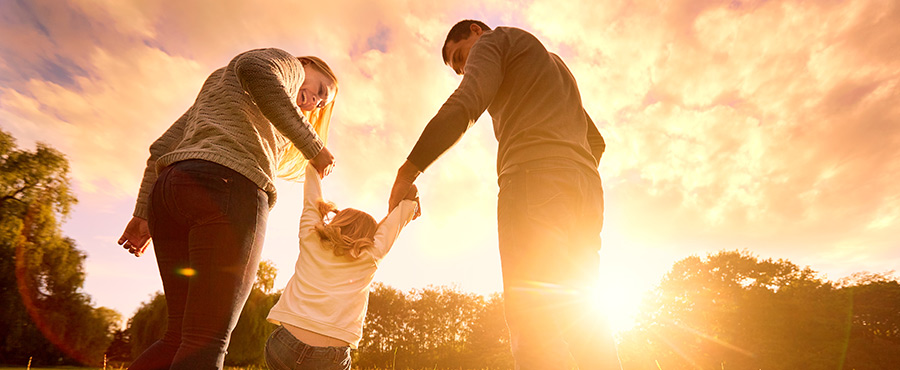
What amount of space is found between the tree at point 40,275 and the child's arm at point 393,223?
31.2 meters

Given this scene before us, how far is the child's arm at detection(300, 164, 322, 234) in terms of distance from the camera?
10.5 feet

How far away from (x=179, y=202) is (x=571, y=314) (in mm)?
1916

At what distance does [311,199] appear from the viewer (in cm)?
325

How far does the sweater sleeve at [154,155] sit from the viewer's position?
8.14ft

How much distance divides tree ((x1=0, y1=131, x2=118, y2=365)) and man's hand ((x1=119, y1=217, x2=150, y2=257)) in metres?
30.5

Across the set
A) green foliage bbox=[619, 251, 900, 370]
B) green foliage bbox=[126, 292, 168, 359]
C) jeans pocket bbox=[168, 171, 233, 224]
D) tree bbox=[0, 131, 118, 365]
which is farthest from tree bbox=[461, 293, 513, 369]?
jeans pocket bbox=[168, 171, 233, 224]

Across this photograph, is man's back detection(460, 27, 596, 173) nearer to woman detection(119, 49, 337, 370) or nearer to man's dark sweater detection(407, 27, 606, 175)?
man's dark sweater detection(407, 27, 606, 175)

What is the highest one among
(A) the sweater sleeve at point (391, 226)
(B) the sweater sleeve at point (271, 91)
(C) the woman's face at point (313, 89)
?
(C) the woman's face at point (313, 89)

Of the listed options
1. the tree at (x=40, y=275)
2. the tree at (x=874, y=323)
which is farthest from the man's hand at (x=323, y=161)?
the tree at (x=874, y=323)

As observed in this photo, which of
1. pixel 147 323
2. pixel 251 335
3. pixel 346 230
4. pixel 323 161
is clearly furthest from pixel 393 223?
pixel 147 323

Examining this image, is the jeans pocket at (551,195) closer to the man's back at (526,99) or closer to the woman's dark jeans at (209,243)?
the man's back at (526,99)

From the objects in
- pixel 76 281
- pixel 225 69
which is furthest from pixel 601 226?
pixel 76 281

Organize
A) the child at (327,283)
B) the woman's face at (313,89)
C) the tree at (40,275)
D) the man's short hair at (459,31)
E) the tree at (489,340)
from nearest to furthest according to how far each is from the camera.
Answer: the woman's face at (313,89), the child at (327,283), the man's short hair at (459,31), the tree at (40,275), the tree at (489,340)

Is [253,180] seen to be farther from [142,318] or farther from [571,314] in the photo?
[142,318]
